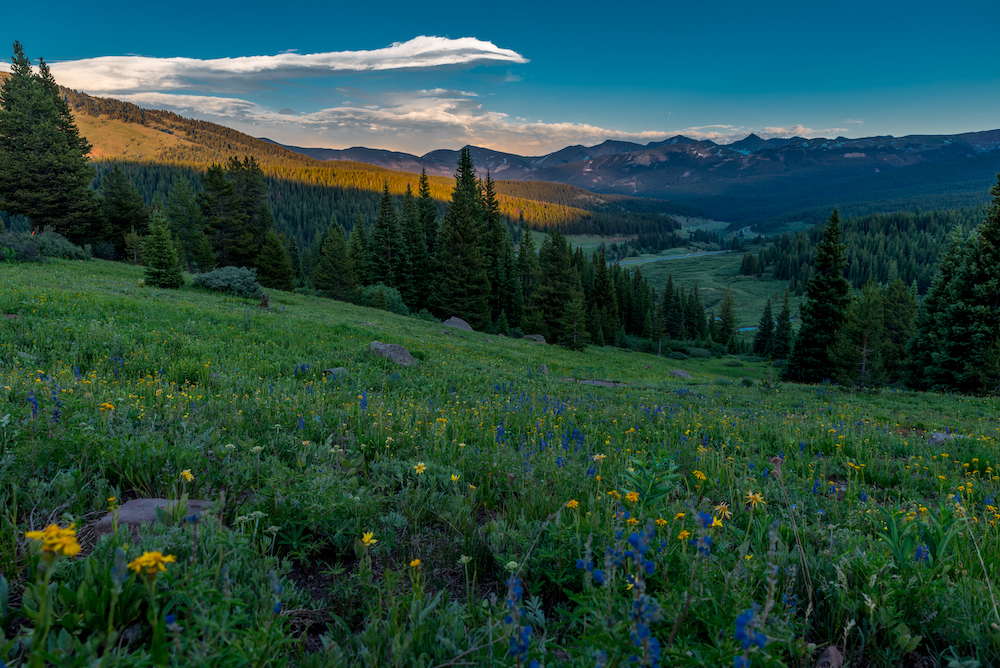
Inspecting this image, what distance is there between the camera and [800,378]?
36.4m

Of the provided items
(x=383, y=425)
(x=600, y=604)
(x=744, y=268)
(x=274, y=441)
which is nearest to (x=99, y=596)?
(x=600, y=604)

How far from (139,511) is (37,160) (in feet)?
164

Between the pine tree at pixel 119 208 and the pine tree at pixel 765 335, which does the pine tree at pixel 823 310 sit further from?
the pine tree at pixel 765 335

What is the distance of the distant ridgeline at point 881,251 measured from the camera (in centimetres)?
14712

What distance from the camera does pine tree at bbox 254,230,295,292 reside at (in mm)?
49569

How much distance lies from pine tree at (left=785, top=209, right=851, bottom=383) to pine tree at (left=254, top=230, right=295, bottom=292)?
50.6m

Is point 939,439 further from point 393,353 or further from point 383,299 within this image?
point 383,299

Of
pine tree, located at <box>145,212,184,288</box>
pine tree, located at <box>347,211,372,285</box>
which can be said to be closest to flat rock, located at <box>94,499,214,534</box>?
pine tree, located at <box>145,212,184,288</box>

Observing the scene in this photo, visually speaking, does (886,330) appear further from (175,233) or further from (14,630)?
(175,233)

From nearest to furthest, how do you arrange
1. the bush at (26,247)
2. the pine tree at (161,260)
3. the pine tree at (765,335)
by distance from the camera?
the bush at (26,247)
the pine tree at (161,260)
the pine tree at (765,335)

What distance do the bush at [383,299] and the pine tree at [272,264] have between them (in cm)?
1065

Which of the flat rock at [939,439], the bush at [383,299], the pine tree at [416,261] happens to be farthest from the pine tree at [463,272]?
the flat rock at [939,439]

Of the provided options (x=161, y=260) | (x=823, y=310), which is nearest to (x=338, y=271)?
(x=161, y=260)

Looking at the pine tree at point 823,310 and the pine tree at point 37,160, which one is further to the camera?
the pine tree at point 37,160
